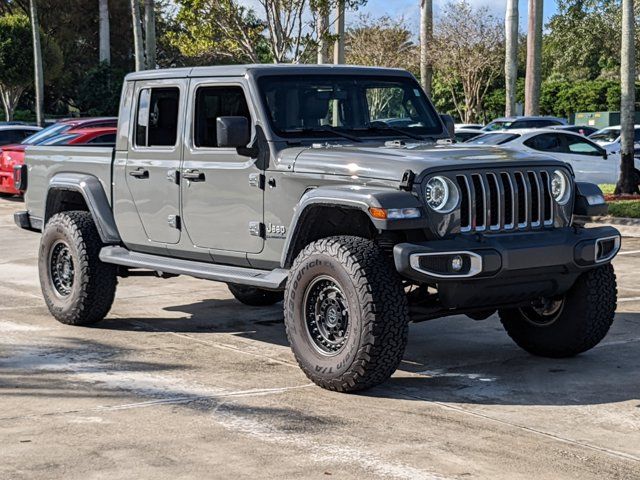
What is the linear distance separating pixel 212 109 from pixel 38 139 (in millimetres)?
14237

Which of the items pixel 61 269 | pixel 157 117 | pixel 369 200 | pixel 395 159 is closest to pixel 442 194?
pixel 395 159

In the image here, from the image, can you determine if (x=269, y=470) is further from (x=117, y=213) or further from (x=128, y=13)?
(x=128, y=13)

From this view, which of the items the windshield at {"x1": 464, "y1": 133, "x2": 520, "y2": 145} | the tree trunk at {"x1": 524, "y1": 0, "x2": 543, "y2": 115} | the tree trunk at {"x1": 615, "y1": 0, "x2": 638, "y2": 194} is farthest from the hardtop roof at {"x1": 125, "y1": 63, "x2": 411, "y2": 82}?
the tree trunk at {"x1": 524, "y1": 0, "x2": 543, "y2": 115}

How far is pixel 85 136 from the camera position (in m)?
20.9

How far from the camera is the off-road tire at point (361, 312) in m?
7.25

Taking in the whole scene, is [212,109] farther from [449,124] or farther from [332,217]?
[449,124]

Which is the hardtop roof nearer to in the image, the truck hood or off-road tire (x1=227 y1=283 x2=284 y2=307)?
the truck hood

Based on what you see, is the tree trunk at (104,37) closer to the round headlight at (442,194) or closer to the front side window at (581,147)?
the front side window at (581,147)

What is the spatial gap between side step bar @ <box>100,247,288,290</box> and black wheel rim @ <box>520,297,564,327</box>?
6.04ft

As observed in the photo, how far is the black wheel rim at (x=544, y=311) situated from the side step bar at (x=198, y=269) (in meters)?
1.84

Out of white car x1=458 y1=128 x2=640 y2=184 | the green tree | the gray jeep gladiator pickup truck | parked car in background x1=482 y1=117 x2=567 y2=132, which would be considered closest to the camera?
the gray jeep gladiator pickup truck

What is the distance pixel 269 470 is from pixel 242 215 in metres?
2.96

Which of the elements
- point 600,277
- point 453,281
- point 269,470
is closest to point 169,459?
point 269,470

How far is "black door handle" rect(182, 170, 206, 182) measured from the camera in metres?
8.84
